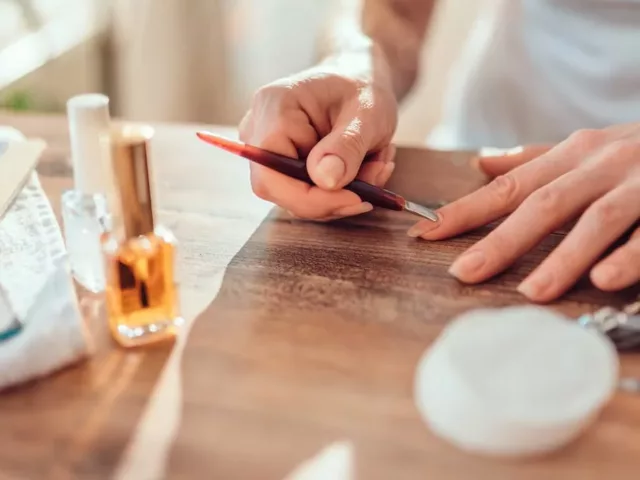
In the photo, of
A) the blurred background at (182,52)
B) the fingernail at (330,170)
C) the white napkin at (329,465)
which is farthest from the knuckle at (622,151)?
the blurred background at (182,52)

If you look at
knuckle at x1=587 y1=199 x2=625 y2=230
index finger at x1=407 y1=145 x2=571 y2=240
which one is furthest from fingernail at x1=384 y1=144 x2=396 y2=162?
knuckle at x1=587 y1=199 x2=625 y2=230

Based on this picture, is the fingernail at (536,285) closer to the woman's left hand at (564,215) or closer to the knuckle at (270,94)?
the woman's left hand at (564,215)

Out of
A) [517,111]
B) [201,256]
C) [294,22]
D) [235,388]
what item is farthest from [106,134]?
[294,22]

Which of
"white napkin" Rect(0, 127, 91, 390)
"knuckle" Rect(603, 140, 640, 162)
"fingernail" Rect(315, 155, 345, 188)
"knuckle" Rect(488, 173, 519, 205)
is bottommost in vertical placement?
"white napkin" Rect(0, 127, 91, 390)

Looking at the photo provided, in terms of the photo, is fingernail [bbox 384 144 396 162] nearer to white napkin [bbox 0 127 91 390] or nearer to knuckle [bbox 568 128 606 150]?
knuckle [bbox 568 128 606 150]

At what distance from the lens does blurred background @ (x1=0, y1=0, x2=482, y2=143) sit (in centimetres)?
165

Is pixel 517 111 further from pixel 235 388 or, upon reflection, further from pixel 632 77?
pixel 235 388

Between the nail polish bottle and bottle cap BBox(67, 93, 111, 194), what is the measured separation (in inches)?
3.4

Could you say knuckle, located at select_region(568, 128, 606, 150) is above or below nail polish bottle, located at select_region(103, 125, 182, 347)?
above

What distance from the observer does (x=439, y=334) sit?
52 centimetres

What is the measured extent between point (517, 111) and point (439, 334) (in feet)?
1.83

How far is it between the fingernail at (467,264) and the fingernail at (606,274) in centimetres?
8

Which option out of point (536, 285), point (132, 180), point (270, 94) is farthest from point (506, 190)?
point (132, 180)

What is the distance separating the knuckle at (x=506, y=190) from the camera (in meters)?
0.65
